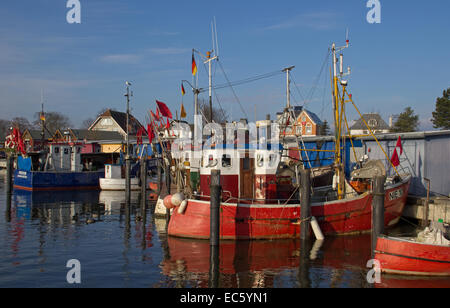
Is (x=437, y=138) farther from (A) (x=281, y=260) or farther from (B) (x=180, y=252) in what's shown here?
(B) (x=180, y=252)

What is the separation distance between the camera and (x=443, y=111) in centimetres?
5203

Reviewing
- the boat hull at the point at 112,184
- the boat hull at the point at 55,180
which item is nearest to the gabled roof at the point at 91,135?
the boat hull at the point at 55,180

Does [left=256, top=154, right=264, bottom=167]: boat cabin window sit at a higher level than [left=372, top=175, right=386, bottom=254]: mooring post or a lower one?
higher

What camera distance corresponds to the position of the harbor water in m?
11.8

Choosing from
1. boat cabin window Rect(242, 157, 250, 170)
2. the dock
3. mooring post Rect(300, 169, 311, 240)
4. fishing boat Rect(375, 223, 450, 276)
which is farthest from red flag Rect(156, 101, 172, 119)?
the dock

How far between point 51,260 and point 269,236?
812 cm

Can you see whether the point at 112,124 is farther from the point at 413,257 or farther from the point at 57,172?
the point at 413,257

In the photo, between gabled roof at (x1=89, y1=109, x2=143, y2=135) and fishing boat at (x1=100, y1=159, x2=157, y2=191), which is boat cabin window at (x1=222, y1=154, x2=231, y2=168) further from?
gabled roof at (x1=89, y1=109, x2=143, y2=135)

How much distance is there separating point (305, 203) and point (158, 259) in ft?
19.2

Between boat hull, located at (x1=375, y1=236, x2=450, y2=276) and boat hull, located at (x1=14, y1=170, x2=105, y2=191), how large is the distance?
32345 mm

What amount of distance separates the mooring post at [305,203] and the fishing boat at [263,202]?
412 millimetres

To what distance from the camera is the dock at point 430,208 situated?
18.2 metres

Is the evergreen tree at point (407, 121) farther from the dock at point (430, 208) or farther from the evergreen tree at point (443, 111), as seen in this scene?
the dock at point (430, 208)

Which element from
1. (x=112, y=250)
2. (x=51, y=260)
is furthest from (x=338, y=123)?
(x=51, y=260)
